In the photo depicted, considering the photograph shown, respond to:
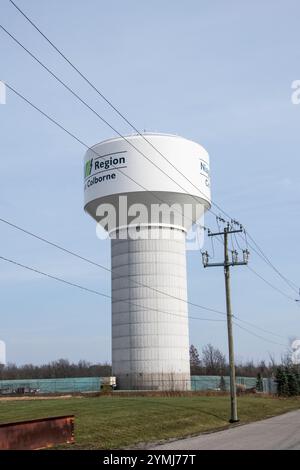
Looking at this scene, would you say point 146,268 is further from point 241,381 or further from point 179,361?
point 241,381

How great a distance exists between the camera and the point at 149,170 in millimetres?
54438

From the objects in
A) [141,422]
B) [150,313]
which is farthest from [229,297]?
[150,313]

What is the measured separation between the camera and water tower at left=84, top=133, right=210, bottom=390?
181 feet

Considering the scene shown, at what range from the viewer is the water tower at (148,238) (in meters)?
55.1

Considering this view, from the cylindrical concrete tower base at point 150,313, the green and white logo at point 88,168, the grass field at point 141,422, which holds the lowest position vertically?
the grass field at point 141,422

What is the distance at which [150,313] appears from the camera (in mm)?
59562

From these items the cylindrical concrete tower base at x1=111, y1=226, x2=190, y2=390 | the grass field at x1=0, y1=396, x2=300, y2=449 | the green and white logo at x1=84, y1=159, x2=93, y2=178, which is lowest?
the grass field at x1=0, y1=396, x2=300, y2=449

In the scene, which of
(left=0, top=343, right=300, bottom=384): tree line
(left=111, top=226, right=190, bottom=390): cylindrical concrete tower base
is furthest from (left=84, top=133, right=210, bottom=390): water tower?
(left=0, top=343, right=300, bottom=384): tree line

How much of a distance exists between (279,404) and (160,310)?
625 inches

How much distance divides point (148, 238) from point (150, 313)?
293 inches

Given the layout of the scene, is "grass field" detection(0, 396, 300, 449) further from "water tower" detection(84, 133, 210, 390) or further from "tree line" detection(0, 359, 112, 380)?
"tree line" detection(0, 359, 112, 380)

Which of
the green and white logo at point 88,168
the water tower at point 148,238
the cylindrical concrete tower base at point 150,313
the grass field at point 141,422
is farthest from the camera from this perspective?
the cylindrical concrete tower base at point 150,313

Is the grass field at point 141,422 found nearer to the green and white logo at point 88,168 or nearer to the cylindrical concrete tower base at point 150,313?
the cylindrical concrete tower base at point 150,313

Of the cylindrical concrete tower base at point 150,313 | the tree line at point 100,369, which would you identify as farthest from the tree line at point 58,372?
the cylindrical concrete tower base at point 150,313
